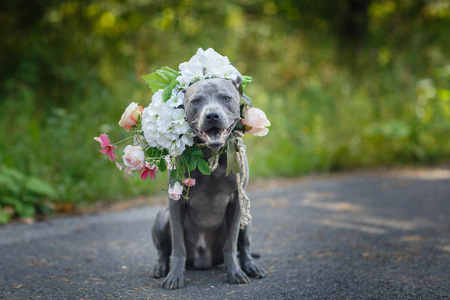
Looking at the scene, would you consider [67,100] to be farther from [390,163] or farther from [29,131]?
A: [390,163]

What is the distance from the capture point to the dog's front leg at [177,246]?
11.8 ft

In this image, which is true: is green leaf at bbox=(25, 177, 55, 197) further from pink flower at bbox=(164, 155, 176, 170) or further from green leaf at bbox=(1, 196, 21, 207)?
pink flower at bbox=(164, 155, 176, 170)

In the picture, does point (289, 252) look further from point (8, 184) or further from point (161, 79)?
point (8, 184)

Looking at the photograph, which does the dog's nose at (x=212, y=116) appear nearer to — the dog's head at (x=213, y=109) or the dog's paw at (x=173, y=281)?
the dog's head at (x=213, y=109)

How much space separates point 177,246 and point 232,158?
2.76 feet

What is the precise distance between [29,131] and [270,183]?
154 inches

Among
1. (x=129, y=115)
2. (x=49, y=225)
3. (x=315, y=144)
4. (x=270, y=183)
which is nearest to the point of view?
(x=129, y=115)

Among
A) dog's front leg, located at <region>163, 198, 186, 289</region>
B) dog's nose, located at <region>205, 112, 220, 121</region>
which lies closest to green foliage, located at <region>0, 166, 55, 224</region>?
dog's front leg, located at <region>163, 198, 186, 289</region>

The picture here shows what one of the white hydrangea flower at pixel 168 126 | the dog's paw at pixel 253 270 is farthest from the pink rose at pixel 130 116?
the dog's paw at pixel 253 270

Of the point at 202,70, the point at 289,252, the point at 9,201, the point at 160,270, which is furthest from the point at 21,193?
the point at 202,70

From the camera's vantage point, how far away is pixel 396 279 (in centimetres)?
367

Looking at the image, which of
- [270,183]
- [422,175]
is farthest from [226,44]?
[422,175]

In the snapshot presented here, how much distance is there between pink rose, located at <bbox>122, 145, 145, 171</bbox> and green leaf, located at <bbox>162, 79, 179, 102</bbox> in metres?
0.39

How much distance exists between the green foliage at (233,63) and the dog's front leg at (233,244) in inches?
125
